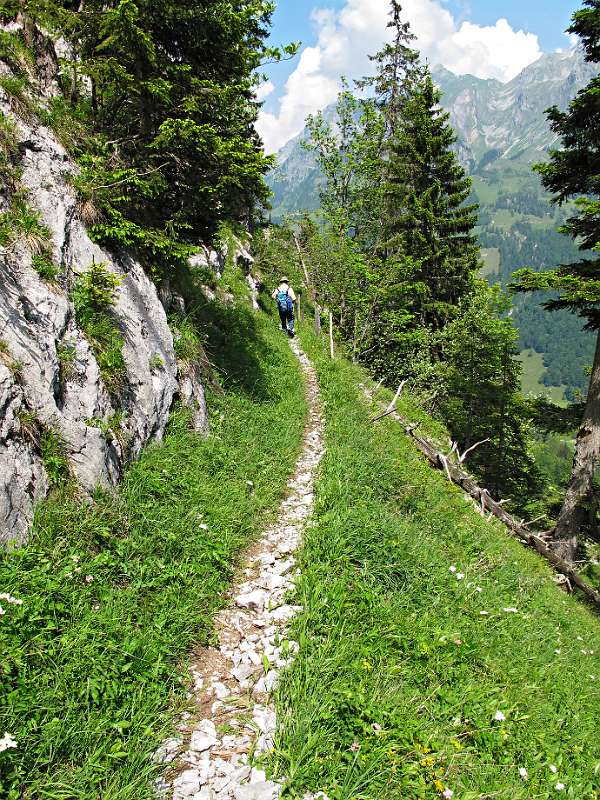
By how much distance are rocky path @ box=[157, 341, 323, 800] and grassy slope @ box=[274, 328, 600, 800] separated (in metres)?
0.22

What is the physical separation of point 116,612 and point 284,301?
50.1 ft

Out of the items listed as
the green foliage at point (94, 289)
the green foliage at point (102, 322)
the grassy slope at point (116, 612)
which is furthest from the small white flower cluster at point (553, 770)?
the green foliage at point (94, 289)

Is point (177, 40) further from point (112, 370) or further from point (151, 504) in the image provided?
point (151, 504)

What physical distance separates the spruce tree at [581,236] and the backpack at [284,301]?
8721 mm

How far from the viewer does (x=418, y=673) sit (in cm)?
455

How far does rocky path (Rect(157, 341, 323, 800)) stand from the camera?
3.34 meters

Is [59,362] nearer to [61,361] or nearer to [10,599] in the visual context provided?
[61,361]

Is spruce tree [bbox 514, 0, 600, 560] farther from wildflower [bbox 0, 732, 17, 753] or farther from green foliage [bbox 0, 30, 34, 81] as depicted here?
wildflower [bbox 0, 732, 17, 753]

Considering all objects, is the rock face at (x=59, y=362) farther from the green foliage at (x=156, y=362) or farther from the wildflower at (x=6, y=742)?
the wildflower at (x=6, y=742)

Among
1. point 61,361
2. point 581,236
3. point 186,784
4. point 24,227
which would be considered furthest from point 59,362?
point 581,236

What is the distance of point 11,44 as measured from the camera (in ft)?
22.1

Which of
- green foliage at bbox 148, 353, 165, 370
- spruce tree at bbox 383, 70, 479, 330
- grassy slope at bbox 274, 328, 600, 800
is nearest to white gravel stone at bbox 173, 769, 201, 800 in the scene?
grassy slope at bbox 274, 328, 600, 800

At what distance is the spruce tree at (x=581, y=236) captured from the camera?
36.8ft

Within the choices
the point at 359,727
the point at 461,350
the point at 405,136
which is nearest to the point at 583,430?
the point at 461,350
